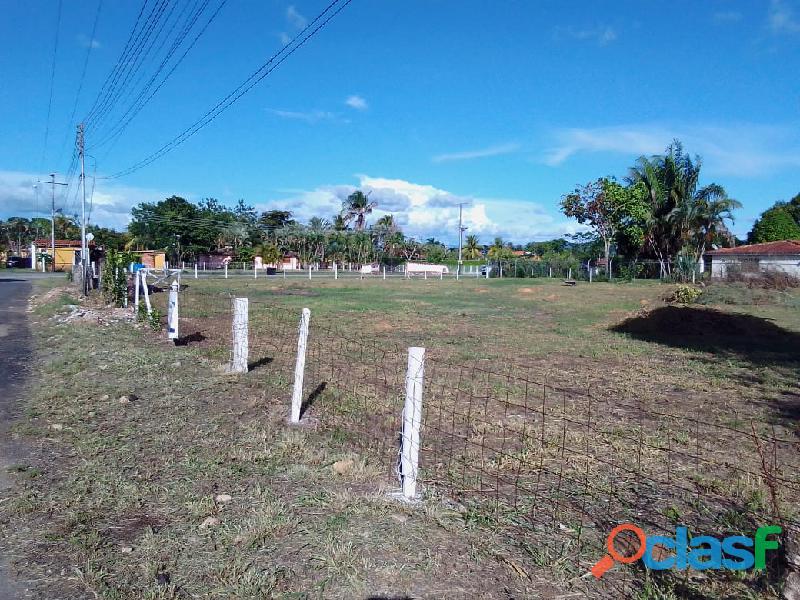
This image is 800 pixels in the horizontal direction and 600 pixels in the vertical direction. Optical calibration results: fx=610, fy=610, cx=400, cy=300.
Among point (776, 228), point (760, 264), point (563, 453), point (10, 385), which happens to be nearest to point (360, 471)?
point (563, 453)

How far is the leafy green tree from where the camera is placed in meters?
50.5

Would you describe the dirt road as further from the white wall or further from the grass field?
the white wall

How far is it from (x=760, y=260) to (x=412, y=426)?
146 ft

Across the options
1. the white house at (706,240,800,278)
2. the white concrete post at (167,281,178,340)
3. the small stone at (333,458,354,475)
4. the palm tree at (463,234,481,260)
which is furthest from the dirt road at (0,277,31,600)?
the palm tree at (463,234,481,260)

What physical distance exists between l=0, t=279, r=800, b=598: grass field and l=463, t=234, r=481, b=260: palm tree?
89224 millimetres

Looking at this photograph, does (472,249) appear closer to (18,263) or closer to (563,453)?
(18,263)

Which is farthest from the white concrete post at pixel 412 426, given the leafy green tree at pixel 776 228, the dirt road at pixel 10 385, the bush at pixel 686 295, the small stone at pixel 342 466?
the leafy green tree at pixel 776 228

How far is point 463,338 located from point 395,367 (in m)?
4.49

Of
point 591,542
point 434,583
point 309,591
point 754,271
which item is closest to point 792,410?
point 591,542

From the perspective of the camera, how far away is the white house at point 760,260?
132 feet

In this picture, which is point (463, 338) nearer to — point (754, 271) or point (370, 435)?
point (370, 435)

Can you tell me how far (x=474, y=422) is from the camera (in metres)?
6.57

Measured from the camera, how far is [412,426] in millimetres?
4293

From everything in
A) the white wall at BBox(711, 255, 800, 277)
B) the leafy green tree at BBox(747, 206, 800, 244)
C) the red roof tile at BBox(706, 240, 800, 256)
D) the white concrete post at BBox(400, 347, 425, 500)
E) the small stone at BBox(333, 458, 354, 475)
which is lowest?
the small stone at BBox(333, 458, 354, 475)
